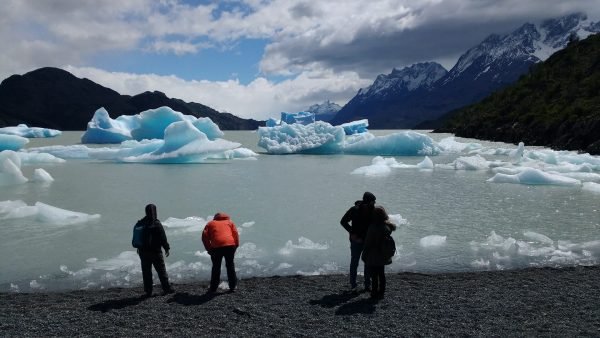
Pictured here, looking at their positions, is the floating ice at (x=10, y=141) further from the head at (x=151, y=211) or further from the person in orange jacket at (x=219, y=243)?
the person in orange jacket at (x=219, y=243)

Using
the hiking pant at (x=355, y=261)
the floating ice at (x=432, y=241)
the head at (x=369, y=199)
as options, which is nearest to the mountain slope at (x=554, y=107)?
the floating ice at (x=432, y=241)

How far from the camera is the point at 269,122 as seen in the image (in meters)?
60.2

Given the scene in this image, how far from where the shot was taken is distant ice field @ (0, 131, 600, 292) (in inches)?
317

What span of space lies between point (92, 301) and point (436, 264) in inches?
197

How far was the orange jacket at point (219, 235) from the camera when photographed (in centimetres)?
631

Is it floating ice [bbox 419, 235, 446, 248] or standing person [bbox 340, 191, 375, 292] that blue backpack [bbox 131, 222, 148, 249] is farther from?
floating ice [bbox 419, 235, 446, 248]

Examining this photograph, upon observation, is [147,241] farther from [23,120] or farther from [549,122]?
[23,120]

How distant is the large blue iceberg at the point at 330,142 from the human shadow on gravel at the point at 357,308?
29264 mm

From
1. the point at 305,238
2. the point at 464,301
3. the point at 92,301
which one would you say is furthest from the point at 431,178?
the point at 92,301

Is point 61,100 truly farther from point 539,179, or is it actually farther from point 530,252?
point 530,252

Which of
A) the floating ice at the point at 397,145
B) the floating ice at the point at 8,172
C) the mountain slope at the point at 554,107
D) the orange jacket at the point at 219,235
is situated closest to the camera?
the orange jacket at the point at 219,235

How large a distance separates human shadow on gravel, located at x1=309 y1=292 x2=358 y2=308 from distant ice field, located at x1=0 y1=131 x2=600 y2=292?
1386mm

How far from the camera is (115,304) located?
19.8ft

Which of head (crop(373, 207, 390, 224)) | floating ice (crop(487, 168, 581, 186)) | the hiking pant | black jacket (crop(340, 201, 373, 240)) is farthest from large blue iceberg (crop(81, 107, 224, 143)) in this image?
head (crop(373, 207, 390, 224))
